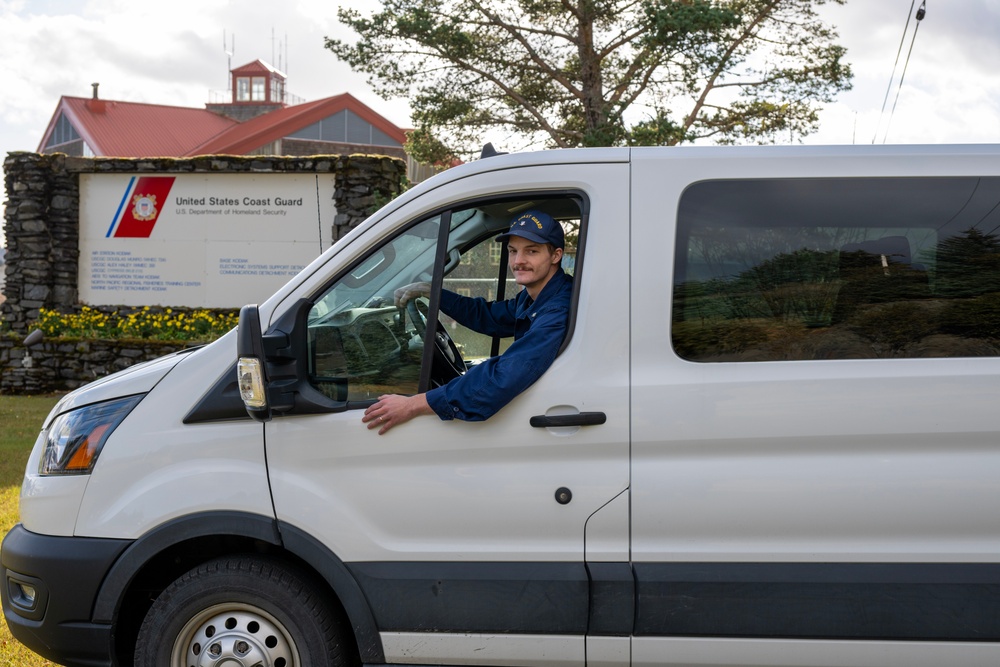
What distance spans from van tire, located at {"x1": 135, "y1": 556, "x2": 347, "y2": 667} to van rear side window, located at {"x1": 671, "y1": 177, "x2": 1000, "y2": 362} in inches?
59.6

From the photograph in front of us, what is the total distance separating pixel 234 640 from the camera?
3.21m

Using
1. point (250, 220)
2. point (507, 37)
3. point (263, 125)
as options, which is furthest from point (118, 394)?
point (263, 125)

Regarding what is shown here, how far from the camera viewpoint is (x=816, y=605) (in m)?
3.01

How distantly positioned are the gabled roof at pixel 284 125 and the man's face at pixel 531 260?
1281 inches

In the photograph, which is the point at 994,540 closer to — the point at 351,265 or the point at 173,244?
the point at 351,265

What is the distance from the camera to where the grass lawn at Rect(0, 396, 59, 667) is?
451 cm

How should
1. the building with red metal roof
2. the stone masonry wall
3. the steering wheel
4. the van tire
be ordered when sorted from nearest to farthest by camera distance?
the van tire
the steering wheel
the stone masonry wall
the building with red metal roof

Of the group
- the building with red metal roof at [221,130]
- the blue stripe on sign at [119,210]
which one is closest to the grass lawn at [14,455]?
the blue stripe on sign at [119,210]

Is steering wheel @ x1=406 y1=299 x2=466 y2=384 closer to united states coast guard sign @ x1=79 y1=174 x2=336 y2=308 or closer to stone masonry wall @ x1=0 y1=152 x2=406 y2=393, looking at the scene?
stone masonry wall @ x1=0 y1=152 x2=406 y2=393

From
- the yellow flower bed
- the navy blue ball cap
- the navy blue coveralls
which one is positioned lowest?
the navy blue coveralls

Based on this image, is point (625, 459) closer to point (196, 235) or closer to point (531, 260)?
point (531, 260)

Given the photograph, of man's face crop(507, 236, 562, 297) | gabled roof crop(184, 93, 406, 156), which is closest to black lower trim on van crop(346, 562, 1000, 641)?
man's face crop(507, 236, 562, 297)

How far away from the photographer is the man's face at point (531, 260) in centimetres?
345

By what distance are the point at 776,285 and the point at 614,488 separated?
839 millimetres
